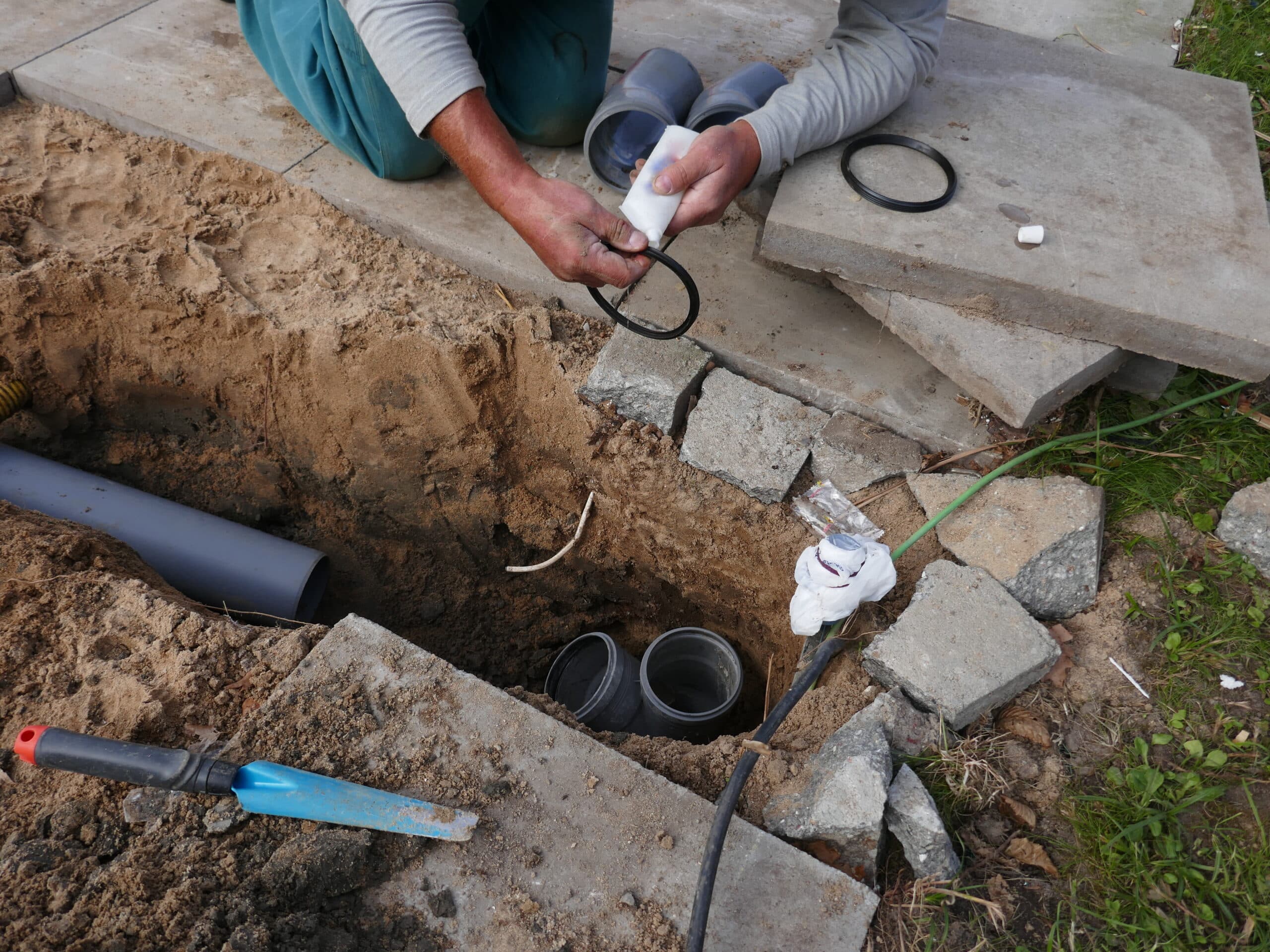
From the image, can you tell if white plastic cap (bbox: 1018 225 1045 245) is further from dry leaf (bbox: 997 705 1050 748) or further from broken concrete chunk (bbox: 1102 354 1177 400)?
dry leaf (bbox: 997 705 1050 748)

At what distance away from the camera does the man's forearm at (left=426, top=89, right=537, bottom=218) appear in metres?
1.97

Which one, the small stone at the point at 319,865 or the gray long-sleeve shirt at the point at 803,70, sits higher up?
the gray long-sleeve shirt at the point at 803,70

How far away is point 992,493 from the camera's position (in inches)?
83.5

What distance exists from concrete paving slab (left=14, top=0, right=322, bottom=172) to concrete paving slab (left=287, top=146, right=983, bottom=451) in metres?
0.25

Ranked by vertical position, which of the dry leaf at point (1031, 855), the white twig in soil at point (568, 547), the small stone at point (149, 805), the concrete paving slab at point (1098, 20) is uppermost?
the concrete paving slab at point (1098, 20)

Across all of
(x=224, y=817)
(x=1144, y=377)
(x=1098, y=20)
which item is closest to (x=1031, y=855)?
(x=1144, y=377)

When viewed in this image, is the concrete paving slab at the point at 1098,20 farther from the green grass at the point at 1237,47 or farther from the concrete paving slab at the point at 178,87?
the concrete paving slab at the point at 178,87

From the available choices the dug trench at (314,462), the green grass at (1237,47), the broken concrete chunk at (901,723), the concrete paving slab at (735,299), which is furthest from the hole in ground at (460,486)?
the green grass at (1237,47)

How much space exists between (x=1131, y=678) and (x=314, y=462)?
2.40m

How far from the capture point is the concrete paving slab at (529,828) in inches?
59.9

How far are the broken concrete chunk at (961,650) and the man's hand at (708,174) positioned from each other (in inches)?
42.5

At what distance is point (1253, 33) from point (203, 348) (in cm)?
444

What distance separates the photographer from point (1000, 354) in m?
2.04

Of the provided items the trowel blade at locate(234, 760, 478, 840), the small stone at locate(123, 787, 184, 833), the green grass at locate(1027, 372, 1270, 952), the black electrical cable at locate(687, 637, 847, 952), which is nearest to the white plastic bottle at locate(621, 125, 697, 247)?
the black electrical cable at locate(687, 637, 847, 952)
